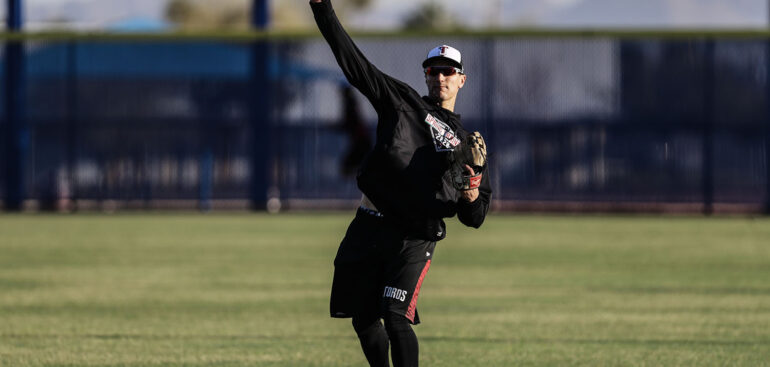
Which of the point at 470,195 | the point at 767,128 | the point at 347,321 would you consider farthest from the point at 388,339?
the point at 767,128

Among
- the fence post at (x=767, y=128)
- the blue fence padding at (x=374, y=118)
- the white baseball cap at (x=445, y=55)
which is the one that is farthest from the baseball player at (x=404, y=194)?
the fence post at (x=767, y=128)

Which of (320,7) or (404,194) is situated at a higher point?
(320,7)

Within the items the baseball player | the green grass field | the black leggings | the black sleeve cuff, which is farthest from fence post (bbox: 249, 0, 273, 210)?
the black sleeve cuff

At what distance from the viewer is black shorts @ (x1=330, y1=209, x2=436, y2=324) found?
21.1ft

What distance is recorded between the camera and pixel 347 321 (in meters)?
10.5

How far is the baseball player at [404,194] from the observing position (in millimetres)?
6305

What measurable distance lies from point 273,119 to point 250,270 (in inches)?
523

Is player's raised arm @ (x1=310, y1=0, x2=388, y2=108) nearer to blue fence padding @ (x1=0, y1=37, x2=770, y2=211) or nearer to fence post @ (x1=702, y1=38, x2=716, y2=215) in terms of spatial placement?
blue fence padding @ (x1=0, y1=37, x2=770, y2=211)

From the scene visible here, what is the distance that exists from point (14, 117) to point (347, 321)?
19430mm

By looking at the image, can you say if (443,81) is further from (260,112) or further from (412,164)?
(260,112)

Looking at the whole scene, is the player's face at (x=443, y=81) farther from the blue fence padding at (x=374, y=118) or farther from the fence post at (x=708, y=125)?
the fence post at (x=708, y=125)

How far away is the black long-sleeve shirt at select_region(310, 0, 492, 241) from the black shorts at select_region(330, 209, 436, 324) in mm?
119

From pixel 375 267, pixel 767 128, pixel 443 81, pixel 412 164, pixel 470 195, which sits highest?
pixel 443 81

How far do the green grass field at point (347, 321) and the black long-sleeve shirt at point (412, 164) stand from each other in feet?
6.75
